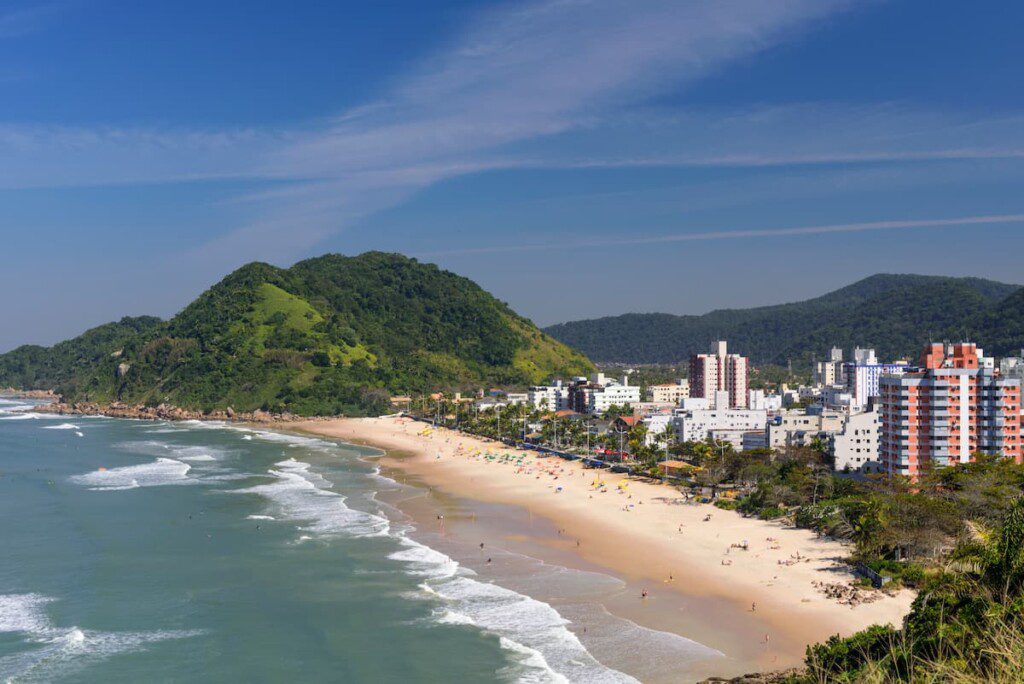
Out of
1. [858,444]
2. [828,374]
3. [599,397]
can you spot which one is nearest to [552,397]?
[599,397]

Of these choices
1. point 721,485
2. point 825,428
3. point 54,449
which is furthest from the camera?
point 54,449

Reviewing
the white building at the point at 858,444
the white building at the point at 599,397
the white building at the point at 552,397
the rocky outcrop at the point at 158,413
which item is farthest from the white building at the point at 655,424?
the rocky outcrop at the point at 158,413

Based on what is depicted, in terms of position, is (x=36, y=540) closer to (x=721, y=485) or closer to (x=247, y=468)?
(x=247, y=468)

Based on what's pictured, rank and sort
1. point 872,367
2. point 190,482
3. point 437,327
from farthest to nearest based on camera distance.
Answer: point 437,327, point 872,367, point 190,482

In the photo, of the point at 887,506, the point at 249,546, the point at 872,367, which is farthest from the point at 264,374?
the point at 887,506

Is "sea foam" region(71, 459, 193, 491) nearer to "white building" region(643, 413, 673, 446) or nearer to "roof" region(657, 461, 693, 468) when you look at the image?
"roof" region(657, 461, 693, 468)

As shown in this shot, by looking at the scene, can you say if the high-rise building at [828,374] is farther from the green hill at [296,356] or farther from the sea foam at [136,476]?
the sea foam at [136,476]

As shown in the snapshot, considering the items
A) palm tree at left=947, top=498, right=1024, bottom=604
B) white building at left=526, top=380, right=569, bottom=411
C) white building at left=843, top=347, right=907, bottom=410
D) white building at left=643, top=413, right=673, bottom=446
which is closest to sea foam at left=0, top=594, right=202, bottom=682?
palm tree at left=947, top=498, right=1024, bottom=604
